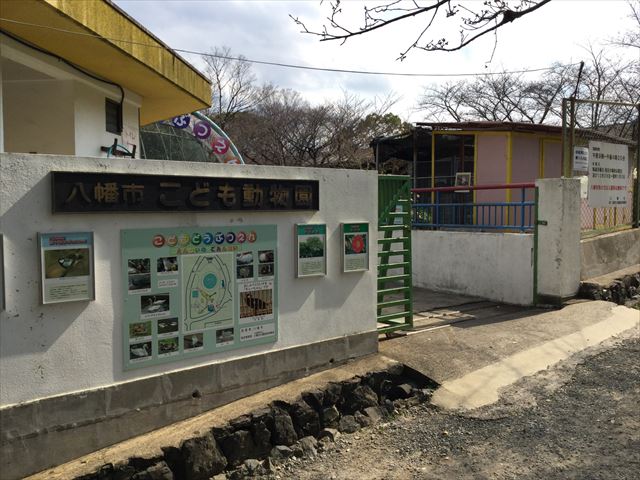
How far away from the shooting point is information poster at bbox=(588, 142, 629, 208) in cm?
979

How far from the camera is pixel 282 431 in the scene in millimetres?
4500

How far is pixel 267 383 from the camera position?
491 cm

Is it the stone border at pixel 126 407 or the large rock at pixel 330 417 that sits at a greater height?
the stone border at pixel 126 407

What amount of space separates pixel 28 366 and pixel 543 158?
1237 cm

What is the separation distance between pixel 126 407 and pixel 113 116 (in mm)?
4826

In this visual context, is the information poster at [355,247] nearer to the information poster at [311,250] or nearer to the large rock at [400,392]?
the information poster at [311,250]

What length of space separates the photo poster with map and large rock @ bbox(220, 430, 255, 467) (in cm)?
71

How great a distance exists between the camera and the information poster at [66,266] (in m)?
3.63

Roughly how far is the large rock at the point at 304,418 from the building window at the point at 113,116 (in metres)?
4.88

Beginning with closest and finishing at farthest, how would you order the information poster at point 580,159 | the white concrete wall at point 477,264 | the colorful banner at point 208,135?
1. the white concrete wall at point 477,264
2. the information poster at point 580,159
3. the colorful banner at point 208,135

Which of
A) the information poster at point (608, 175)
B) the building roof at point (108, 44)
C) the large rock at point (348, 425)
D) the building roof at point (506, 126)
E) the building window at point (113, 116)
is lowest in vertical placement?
the large rock at point (348, 425)

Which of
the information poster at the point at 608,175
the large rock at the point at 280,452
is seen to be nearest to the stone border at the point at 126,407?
the large rock at the point at 280,452

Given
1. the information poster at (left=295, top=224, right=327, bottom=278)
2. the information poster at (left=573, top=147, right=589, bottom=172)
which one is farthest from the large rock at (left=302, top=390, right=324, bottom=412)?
the information poster at (left=573, top=147, right=589, bottom=172)

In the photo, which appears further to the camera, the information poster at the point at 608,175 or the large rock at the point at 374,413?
the information poster at the point at 608,175
